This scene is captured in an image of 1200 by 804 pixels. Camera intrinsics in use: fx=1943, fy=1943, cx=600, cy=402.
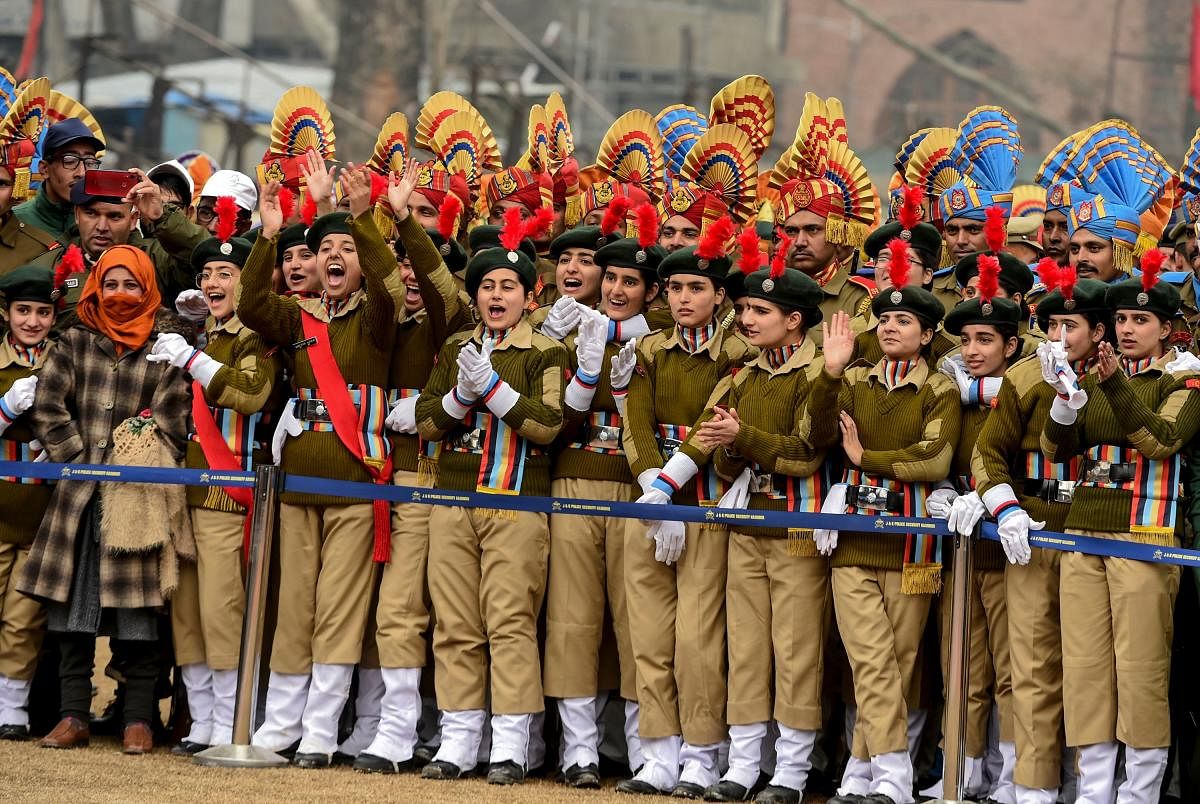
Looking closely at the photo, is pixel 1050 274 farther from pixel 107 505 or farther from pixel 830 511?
pixel 107 505

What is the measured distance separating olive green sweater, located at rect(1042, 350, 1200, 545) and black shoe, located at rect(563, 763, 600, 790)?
2.09 metres

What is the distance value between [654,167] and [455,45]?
65.4ft

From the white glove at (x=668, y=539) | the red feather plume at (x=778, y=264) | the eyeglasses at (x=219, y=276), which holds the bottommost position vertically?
the white glove at (x=668, y=539)

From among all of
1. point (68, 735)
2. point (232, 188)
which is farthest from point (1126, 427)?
point (232, 188)

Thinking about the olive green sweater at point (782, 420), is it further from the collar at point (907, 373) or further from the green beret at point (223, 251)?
the green beret at point (223, 251)

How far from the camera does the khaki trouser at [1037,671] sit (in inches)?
281

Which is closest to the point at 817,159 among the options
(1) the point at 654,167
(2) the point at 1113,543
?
(1) the point at 654,167

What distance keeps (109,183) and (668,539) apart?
3.18 metres

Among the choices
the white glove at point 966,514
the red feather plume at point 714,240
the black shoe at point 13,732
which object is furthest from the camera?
the black shoe at point 13,732

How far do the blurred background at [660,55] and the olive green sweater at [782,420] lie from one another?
720 inches

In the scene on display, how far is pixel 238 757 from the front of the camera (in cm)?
752

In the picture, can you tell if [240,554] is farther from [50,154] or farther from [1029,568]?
[1029,568]

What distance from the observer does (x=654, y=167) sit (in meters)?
9.46

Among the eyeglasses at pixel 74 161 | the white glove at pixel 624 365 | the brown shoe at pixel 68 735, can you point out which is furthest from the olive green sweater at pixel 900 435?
the eyeglasses at pixel 74 161
